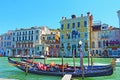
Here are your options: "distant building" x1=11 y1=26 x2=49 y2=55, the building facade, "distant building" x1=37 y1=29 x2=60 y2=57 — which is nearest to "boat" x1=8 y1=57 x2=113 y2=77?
the building facade

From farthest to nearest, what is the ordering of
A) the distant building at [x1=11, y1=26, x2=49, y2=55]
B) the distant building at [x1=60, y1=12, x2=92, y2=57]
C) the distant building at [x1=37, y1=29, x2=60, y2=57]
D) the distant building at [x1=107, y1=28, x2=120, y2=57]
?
the distant building at [x1=11, y1=26, x2=49, y2=55] < the distant building at [x1=37, y1=29, x2=60, y2=57] < the distant building at [x1=60, y1=12, x2=92, y2=57] < the distant building at [x1=107, y1=28, x2=120, y2=57]

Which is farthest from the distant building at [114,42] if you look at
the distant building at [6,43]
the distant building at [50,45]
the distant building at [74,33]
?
the distant building at [6,43]

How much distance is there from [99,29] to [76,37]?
411 cm

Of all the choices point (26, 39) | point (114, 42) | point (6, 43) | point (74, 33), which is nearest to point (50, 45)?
point (74, 33)

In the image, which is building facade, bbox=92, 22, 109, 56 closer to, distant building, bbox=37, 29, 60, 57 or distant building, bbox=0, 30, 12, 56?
distant building, bbox=37, 29, 60, 57

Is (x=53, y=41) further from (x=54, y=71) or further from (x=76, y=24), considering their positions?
(x=54, y=71)

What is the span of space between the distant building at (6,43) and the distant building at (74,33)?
14.9 meters

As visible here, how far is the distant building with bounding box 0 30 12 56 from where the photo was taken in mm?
54344

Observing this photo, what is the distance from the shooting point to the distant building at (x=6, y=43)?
54.3m

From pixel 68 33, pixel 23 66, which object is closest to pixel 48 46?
pixel 68 33

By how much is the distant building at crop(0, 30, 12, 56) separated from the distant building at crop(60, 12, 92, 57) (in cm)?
1491

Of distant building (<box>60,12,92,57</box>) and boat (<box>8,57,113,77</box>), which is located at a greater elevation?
distant building (<box>60,12,92,57</box>)

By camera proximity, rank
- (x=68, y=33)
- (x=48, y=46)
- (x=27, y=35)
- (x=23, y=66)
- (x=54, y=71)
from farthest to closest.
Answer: (x=27, y=35) → (x=48, y=46) → (x=68, y=33) → (x=23, y=66) → (x=54, y=71)

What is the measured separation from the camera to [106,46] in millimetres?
40562
